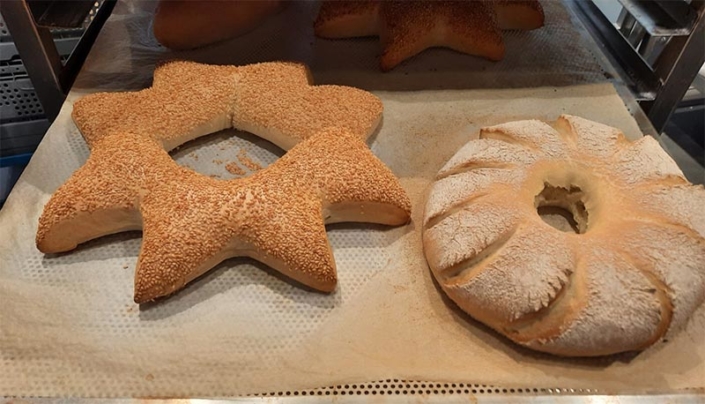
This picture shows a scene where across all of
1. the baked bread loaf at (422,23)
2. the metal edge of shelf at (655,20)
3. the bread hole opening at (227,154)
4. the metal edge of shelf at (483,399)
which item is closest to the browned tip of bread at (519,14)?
the baked bread loaf at (422,23)

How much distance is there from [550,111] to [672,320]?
0.69m

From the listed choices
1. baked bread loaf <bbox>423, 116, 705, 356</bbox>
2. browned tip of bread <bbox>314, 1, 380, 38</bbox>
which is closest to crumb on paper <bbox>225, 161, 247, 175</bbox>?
baked bread loaf <bbox>423, 116, 705, 356</bbox>

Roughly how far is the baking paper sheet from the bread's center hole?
0.91ft

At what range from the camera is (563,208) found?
1.23 m

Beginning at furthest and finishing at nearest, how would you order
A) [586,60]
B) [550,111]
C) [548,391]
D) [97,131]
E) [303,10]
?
[303,10] < [586,60] < [550,111] < [97,131] < [548,391]

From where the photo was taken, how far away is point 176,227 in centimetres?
106

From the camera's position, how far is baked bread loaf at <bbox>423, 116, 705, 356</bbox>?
3.11 feet

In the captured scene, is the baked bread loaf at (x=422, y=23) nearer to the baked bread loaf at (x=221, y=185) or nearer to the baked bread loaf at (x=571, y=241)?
the baked bread loaf at (x=221, y=185)

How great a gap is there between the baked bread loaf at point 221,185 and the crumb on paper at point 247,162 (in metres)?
0.06

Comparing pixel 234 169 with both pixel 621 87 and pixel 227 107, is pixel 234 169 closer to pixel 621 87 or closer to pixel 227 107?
pixel 227 107

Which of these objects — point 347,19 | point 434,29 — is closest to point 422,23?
point 434,29

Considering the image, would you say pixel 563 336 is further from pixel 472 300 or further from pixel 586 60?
pixel 586 60

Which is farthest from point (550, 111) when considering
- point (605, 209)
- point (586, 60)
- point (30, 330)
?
point (30, 330)

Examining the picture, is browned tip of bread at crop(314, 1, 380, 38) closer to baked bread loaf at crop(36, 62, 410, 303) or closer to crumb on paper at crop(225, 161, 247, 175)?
baked bread loaf at crop(36, 62, 410, 303)
